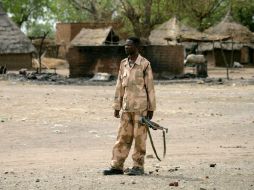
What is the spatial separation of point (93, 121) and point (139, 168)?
247 inches

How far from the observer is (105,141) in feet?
37.6

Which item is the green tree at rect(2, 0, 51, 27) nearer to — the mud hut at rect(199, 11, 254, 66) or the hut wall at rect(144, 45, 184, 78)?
the mud hut at rect(199, 11, 254, 66)

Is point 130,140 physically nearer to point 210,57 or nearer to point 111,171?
point 111,171

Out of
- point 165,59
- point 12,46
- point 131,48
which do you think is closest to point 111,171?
point 131,48

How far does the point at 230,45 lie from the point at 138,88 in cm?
3977

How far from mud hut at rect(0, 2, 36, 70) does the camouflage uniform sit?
3047 cm

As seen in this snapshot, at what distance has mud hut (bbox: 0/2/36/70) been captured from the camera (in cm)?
3800

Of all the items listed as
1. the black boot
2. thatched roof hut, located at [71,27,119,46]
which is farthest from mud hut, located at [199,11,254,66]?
the black boot

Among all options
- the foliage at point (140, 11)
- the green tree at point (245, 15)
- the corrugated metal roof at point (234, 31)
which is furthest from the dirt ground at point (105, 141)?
the green tree at point (245, 15)

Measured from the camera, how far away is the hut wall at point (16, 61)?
38.9 metres

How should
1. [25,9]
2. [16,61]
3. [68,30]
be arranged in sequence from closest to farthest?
[16,61], [68,30], [25,9]

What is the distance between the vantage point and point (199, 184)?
7.35m

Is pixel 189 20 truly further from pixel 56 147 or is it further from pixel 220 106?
pixel 56 147

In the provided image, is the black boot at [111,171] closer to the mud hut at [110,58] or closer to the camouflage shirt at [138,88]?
the camouflage shirt at [138,88]
